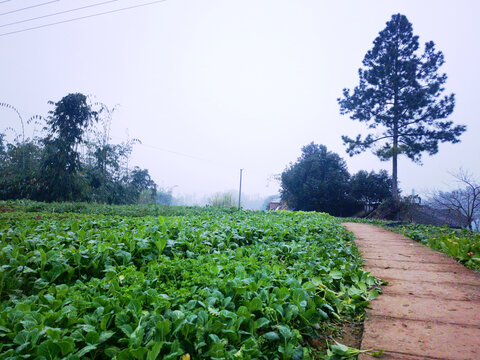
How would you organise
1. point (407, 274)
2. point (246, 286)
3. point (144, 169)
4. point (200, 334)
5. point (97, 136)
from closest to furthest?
point (200, 334), point (246, 286), point (407, 274), point (97, 136), point (144, 169)

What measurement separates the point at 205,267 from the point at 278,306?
0.59 m

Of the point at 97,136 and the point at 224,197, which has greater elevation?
the point at 97,136

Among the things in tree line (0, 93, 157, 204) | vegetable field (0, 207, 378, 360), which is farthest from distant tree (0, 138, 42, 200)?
vegetable field (0, 207, 378, 360)

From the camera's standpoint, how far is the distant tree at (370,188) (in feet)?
55.2

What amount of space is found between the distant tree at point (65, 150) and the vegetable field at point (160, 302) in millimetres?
10151

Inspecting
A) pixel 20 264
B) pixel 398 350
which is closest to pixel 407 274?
pixel 398 350

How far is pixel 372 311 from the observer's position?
6.04 feet

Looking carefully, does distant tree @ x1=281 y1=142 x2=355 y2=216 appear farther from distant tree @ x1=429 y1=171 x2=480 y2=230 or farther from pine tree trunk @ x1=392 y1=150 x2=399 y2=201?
distant tree @ x1=429 y1=171 x2=480 y2=230

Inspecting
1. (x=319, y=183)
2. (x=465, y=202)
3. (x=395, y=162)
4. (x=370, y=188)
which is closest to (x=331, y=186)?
(x=319, y=183)

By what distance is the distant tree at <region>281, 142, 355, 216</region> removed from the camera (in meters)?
17.6

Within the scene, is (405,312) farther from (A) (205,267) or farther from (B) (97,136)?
(B) (97,136)

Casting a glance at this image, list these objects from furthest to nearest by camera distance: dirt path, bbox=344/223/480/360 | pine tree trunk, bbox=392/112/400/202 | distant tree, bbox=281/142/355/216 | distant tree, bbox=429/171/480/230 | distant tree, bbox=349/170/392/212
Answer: distant tree, bbox=281/142/355/216 < distant tree, bbox=349/170/392/212 < pine tree trunk, bbox=392/112/400/202 < distant tree, bbox=429/171/480/230 < dirt path, bbox=344/223/480/360

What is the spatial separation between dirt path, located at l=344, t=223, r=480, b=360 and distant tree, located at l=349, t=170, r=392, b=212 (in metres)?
14.8

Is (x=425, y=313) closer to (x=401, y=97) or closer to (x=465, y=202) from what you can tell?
(x=465, y=202)
